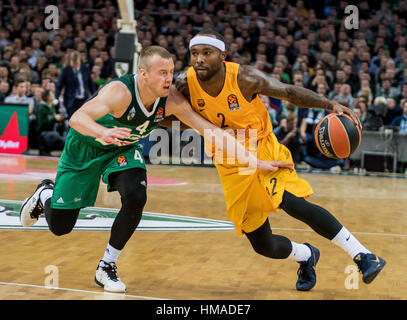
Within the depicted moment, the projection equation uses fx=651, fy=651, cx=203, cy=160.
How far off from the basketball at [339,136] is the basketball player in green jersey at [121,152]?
13.8 inches

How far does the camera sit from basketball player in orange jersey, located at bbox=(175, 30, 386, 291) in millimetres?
4070

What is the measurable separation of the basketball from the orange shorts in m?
0.31

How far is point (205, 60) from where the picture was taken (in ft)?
13.7

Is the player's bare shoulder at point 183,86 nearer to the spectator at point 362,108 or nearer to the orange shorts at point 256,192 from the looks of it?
the orange shorts at point 256,192

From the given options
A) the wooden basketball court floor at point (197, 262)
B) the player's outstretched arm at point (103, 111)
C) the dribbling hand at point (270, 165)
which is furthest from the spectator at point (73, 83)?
the dribbling hand at point (270, 165)

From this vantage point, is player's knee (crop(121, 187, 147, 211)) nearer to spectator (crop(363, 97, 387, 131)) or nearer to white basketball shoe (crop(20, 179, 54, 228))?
white basketball shoe (crop(20, 179, 54, 228))

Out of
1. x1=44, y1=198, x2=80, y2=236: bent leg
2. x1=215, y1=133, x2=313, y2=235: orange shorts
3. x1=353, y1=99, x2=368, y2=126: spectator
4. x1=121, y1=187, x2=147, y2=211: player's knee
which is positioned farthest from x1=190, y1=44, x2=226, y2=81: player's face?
x1=353, y1=99, x2=368, y2=126: spectator

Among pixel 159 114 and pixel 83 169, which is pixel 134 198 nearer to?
pixel 83 169

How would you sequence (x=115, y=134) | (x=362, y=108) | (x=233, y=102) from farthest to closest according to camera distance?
(x=362, y=108) < (x=233, y=102) < (x=115, y=134)

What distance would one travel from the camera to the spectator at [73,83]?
12547 mm

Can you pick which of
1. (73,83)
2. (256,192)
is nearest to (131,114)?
(256,192)

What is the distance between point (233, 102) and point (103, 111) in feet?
2.96
